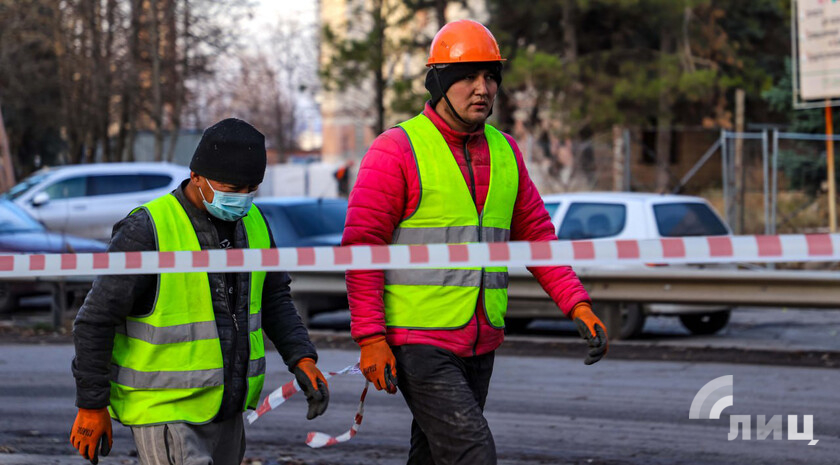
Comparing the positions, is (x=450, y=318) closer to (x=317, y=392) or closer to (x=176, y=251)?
(x=317, y=392)

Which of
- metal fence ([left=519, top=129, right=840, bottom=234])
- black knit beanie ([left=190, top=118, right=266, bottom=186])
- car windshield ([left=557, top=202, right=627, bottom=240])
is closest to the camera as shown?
black knit beanie ([left=190, top=118, right=266, bottom=186])

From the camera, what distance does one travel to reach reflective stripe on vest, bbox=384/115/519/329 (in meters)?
3.90

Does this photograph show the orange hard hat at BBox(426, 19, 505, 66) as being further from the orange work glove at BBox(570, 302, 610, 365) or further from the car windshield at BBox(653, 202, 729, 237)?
the car windshield at BBox(653, 202, 729, 237)

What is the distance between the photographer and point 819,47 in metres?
16.8

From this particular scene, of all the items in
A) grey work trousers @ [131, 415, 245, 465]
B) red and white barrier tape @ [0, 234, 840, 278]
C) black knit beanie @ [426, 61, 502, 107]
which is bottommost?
grey work trousers @ [131, 415, 245, 465]

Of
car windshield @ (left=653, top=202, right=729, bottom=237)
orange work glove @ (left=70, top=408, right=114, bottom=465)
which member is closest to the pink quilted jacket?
orange work glove @ (left=70, top=408, right=114, bottom=465)

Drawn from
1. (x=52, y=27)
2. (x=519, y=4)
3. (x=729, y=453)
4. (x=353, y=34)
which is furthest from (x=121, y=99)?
(x=729, y=453)

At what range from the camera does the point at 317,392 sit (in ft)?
12.6

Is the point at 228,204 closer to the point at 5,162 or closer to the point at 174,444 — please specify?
the point at 174,444

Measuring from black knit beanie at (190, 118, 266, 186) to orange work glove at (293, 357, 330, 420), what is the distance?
643mm

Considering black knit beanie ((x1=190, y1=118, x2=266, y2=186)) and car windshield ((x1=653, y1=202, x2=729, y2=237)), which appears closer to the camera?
black knit beanie ((x1=190, y1=118, x2=266, y2=186))

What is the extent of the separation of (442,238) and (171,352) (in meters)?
0.96

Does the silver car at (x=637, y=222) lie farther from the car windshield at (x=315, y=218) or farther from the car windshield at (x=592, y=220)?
the car windshield at (x=315, y=218)

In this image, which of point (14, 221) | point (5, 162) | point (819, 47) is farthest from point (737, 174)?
point (5, 162)
